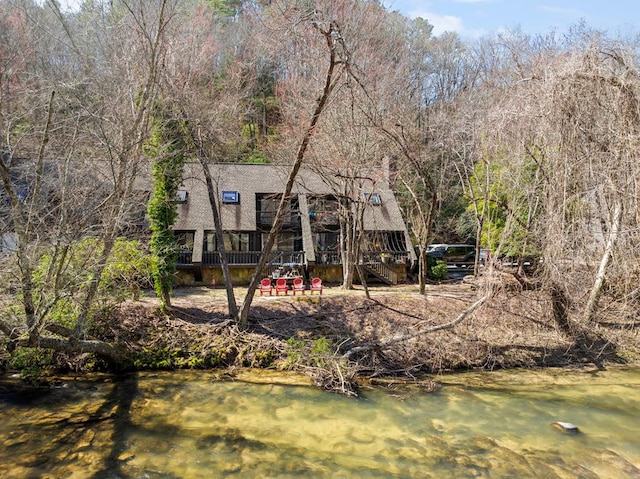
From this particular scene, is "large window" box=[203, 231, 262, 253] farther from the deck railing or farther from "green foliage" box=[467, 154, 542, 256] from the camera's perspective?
"green foliage" box=[467, 154, 542, 256]

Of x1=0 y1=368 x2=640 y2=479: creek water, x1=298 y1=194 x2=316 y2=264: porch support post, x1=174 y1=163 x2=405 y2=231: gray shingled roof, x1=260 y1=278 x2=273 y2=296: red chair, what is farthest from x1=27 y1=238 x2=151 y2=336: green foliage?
x1=298 y1=194 x2=316 y2=264: porch support post

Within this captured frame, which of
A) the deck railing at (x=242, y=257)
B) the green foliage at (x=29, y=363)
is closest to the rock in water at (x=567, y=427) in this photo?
the green foliage at (x=29, y=363)

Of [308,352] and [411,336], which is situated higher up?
[411,336]

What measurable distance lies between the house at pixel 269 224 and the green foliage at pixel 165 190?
446 centimetres

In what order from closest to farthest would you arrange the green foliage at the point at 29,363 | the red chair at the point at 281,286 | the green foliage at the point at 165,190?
the green foliage at the point at 29,363 < the green foliage at the point at 165,190 < the red chair at the point at 281,286

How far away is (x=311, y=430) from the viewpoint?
934cm

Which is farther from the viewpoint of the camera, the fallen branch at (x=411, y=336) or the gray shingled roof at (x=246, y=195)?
the gray shingled roof at (x=246, y=195)

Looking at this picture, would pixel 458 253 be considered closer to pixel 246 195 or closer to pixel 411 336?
pixel 246 195

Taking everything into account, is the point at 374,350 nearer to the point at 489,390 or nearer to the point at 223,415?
the point at 489,390

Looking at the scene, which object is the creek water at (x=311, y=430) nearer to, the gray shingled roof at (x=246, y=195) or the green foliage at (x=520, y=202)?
the green foliage at (x=520, y=202)

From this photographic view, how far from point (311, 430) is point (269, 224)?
14984mm

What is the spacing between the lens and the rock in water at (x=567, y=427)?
940cm

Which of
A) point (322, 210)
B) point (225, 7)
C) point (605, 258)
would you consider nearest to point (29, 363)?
point (605, 258)

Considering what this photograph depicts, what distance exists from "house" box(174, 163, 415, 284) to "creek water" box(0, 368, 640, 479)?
830 centimetres
